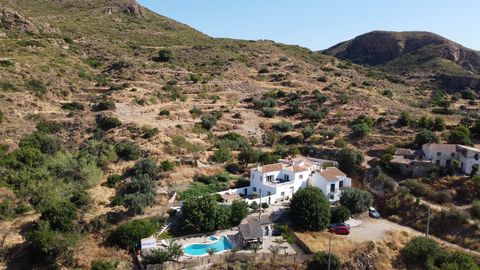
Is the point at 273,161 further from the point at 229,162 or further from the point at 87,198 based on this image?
the point at 87,198

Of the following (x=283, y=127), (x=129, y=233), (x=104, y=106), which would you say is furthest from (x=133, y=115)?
(x=129, y=233)

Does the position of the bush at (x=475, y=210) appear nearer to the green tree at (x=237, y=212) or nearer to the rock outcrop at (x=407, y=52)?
the green tree at (x=237, y=212)

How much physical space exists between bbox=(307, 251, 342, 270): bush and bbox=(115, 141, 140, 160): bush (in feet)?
64.4

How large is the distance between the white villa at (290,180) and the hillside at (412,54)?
6884cm

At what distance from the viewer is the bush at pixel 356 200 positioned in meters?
33.2

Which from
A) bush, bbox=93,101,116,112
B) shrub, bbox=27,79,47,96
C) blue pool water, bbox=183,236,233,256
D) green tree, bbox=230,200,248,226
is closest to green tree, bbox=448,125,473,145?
green tree, bbox=230,200,248,226

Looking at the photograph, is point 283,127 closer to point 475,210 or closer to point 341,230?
point 341,230

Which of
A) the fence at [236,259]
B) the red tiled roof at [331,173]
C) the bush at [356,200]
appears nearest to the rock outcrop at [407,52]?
the red tiled roof at [331,173]

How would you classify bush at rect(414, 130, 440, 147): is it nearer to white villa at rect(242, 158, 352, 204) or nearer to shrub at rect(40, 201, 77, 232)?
white villa at rect(242, 158, 352, 204)

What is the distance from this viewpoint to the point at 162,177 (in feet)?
118

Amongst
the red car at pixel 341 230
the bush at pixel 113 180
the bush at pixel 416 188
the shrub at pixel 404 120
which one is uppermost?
the shrub at pixel 404 120

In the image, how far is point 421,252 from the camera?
28.0 metres

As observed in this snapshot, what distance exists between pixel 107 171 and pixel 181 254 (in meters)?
13.7

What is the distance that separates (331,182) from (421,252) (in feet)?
29.9
